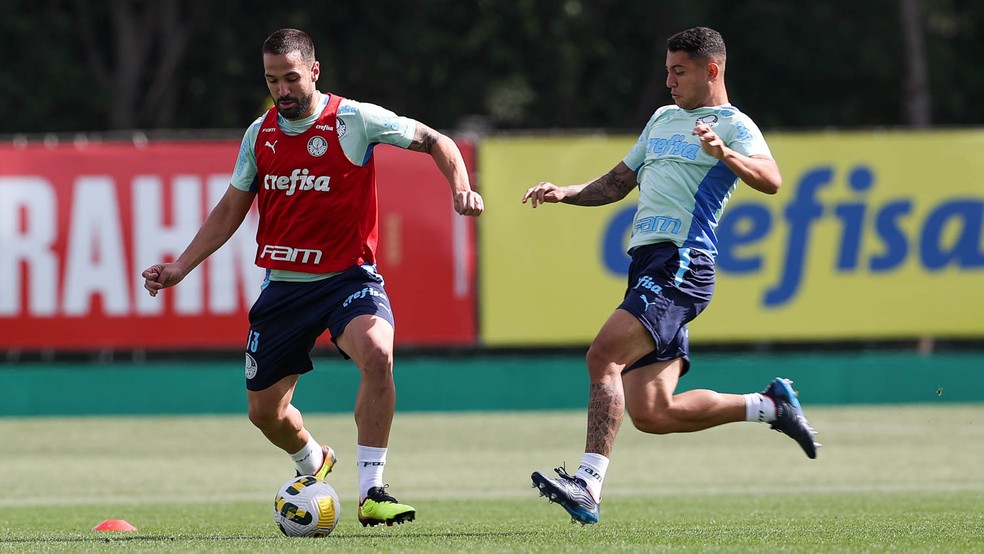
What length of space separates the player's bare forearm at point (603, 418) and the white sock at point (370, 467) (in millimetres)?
938

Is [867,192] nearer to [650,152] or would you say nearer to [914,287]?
[914,287]

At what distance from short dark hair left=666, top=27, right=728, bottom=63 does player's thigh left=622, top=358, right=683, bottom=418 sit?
1421 millimetres

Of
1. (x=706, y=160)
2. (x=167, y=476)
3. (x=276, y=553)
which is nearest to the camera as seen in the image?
(x=276, y=553)

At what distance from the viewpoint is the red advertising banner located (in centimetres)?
1820

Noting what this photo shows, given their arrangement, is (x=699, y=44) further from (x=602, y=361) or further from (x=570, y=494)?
(x=570, y=494)

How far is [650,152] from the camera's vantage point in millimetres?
7891

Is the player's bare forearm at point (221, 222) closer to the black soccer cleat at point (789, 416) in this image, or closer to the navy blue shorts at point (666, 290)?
the navy blue shorts at point (666, 290)

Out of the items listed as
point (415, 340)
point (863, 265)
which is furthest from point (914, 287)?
point (415, 340)

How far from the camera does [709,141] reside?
23.2 ft

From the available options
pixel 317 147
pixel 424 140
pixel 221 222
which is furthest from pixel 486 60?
pixel 317 147

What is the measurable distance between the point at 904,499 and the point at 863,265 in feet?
30.0

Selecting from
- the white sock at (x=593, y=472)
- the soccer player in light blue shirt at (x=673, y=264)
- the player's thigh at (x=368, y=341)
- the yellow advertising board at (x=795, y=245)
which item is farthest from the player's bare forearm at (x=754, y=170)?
the yellow advertising board at (x=795, y=245)

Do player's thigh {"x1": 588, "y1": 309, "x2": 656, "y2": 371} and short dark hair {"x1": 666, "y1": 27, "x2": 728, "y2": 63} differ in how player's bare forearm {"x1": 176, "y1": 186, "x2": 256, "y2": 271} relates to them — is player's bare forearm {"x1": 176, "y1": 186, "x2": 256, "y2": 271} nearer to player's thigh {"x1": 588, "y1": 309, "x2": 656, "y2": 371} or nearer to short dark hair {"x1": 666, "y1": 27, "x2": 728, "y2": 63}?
player's thigh {"x1": 588, "y1": 309, "x2": 656, "y2": 371}

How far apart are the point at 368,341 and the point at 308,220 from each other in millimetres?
699
